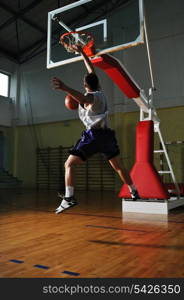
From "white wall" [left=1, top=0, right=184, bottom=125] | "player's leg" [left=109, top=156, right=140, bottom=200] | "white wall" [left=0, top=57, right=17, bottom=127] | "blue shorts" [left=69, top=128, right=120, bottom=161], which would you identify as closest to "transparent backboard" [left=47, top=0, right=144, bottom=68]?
"blue shorts" [left=69, top=128, right=120, bottom=161]

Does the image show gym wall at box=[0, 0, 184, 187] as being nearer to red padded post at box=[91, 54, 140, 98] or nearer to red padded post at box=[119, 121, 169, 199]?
red padded post at box=[119, 121, 169, 199]

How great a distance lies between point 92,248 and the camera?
2.37 meters

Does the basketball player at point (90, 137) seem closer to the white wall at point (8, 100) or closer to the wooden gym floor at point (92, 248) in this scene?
the wooden gym floor at point (92, 248)

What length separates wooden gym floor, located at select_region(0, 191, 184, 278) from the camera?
5.82 feet

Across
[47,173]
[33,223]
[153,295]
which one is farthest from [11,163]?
[153,295]

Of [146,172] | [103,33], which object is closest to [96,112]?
[146,172]

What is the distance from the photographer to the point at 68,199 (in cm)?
288

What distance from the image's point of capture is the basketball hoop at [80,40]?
389 centimetres

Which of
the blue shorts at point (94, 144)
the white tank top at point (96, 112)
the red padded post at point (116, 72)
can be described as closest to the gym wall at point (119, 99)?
the red padded post at point (116, 72)

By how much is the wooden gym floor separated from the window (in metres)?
10.9

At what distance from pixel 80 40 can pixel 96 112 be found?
1.81 meters

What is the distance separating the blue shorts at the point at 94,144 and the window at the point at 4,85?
38.3 ft

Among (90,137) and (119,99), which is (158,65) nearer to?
(119,99)

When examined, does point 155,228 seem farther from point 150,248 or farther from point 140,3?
point 140,3
